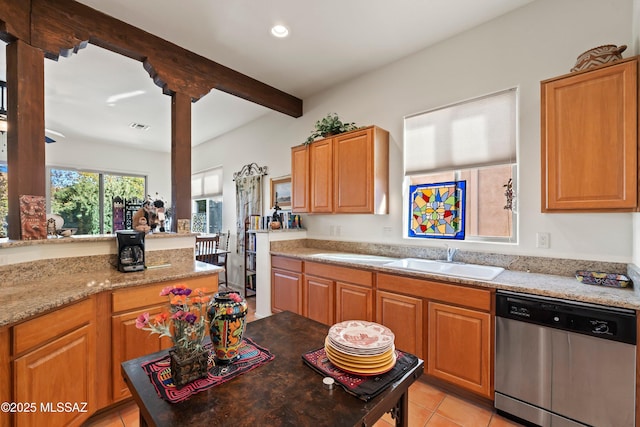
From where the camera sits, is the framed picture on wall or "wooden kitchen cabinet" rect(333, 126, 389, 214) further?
the framed picture on wall

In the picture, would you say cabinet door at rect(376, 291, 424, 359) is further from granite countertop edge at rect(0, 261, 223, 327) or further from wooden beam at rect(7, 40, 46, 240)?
wooden beam at rect(7, 40, 46, 240)

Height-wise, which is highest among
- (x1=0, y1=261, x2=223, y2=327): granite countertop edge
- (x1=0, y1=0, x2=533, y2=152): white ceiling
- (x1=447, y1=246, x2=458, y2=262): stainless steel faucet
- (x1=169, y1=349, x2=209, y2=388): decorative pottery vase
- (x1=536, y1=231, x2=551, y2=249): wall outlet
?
(x1=0, y1=0, x2=533, y2=152): white ceiling

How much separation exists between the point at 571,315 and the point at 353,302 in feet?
5.21

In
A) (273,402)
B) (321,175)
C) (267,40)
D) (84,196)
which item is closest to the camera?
(273,402)

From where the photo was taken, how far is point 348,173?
311 centimetres

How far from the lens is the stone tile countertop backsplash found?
1.62 metres

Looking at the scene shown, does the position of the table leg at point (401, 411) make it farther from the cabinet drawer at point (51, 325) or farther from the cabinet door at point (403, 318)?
the cabinet drawer at point (51, 325)

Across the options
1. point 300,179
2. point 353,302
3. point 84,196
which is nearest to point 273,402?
point 353,302

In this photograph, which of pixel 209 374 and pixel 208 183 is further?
pixel 208 183

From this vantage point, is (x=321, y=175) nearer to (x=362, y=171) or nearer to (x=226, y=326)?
(x=362, y=171)

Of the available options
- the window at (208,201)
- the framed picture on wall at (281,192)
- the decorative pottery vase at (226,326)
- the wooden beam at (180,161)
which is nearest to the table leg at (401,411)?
the decorative pottery vase at (226,326)

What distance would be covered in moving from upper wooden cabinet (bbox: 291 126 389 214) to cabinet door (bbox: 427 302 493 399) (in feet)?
3.97

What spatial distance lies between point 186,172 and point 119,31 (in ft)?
4.10

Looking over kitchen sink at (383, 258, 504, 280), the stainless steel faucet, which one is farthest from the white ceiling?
kitchen sink at (383, 258, 504, 280)
